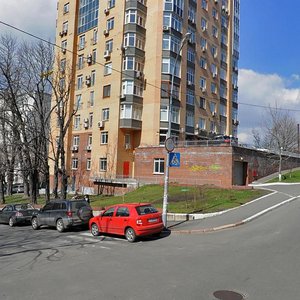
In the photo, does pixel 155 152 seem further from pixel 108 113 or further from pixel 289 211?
pixel 289 211

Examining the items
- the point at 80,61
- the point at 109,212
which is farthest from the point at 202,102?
the point at 109,212

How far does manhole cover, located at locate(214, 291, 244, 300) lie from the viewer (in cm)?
709

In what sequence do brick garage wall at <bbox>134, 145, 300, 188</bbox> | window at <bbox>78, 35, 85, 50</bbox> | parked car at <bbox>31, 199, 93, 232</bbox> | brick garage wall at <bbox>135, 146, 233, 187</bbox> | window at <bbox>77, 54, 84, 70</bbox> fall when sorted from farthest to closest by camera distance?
window at <bbox>78, 35, 85, 50</bbox> < window at <bbox>77, 54, 84, 70</bbox> < brick garage wall at <bbox>134, 145, 300, 188</bbox> < brick garage wall at <bbox>135, 146, 233, 187</bbox> < parked car at <bbox>31, 199, 93, 232</bbox>

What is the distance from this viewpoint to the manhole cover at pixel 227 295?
709 centimetres

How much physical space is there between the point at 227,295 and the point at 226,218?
36.3 ft

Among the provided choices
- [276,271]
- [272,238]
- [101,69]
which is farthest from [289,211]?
[101,69]

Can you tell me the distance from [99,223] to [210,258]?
23.7 feet

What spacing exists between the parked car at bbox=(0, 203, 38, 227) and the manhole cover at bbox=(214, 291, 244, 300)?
19632 millimetres

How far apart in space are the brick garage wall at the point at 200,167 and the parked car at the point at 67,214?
17.8 metres

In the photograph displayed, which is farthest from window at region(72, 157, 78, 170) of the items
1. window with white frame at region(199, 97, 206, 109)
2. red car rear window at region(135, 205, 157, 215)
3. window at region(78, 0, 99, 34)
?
red car rear window at region(135, 205, 157, 215)

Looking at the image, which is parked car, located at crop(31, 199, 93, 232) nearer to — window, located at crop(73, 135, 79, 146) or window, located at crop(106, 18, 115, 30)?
window, located at crop(73, 135, 79, 146)

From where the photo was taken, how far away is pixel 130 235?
1482 cm

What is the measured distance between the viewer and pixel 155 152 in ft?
133

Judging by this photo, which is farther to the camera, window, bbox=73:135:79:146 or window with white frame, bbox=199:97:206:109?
window, bbox=73:135:79:146
